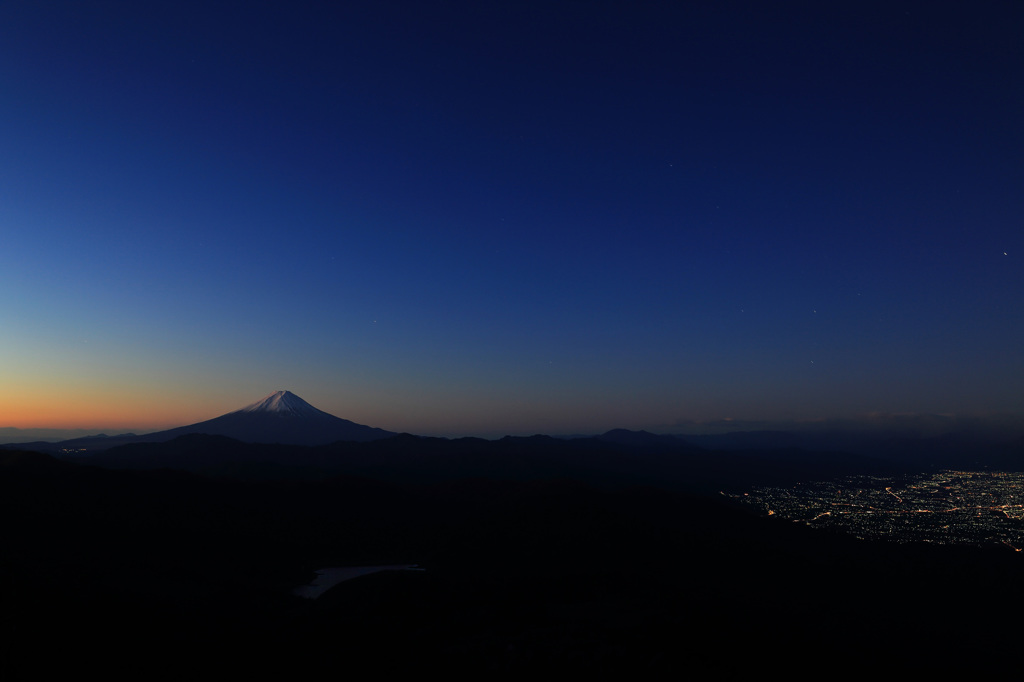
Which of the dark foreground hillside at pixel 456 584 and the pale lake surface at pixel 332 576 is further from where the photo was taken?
the pale lake surface at pixel 332 576

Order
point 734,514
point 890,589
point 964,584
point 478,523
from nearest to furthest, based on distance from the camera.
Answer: point 890,589 < point 964,584 < point 478,523 < point 734,514

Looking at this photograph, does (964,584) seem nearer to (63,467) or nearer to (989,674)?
(989,674)

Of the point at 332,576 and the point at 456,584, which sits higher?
the point at 456,584

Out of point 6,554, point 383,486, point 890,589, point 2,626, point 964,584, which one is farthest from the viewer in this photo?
point 383,486

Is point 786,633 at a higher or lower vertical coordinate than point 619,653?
lower

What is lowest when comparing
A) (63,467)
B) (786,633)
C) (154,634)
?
(786,633)

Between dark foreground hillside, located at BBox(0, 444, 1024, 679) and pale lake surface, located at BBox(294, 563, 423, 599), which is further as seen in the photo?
pale lake surface, located at BBox(294, 563, 423, 599)

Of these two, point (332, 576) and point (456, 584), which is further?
point (332, 576)

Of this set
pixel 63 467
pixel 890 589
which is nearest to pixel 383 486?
pixel 63 467
